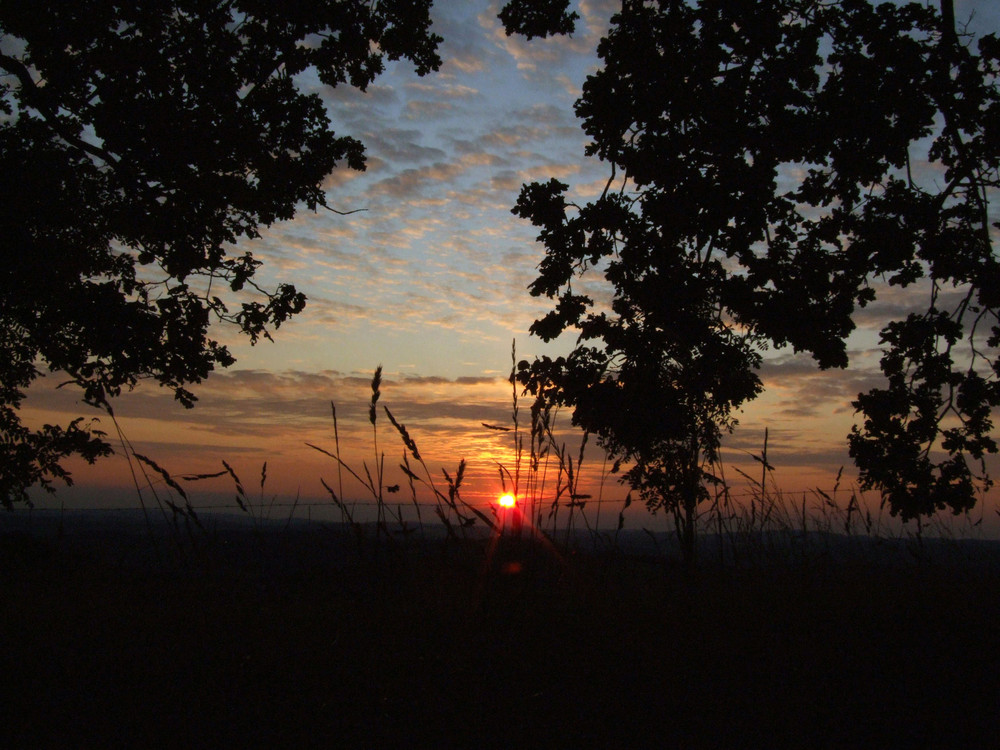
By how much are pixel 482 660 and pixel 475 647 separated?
0.14m

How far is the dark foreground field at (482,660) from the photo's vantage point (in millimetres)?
2062

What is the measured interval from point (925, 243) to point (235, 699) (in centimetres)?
849

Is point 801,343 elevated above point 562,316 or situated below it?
below

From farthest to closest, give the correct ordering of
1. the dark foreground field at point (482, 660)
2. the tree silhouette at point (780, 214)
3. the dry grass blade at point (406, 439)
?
1. the tree silhouette at point (780, 214)
2. the dry grass blade at point (406, 439)
3. the dark foreground field at point (482, 660)

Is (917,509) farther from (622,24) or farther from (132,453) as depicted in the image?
(132,453)

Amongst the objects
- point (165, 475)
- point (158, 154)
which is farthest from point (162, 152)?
point (165, 475)

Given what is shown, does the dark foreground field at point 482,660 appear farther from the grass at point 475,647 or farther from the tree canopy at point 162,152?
the tree canopy at point 162,152

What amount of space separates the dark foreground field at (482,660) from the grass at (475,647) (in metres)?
0.01

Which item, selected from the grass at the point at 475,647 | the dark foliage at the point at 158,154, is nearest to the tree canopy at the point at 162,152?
the dark foliage at the point at 158,154

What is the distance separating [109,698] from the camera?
7.25 feet

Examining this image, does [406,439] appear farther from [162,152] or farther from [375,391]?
[162,152]

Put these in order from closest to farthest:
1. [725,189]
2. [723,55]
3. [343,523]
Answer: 1. [343,523]
2. [725,189]
3. [723,55]

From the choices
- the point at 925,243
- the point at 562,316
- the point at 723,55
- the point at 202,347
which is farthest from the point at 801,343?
the point at 202,347

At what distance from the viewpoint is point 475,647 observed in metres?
2.73
